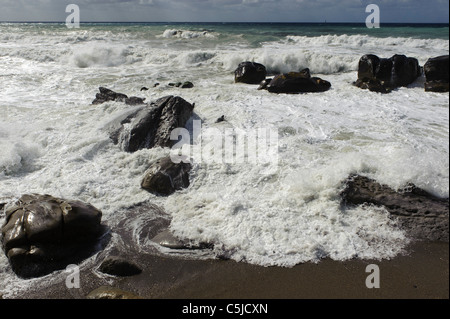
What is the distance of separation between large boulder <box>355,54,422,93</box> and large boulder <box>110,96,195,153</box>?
6.42m

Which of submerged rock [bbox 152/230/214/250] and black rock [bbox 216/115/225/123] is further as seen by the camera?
black rock [bbox 216/115/225/123]

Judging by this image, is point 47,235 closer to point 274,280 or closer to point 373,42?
point 274,280

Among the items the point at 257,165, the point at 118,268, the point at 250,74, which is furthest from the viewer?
the point at 250,74

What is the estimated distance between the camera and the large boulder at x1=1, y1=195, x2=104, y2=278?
401 centimetres

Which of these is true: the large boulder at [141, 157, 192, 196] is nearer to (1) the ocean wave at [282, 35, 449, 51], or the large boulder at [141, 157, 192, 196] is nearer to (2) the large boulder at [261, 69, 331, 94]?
(2) the large boulder at [261, 69, 331, 94]

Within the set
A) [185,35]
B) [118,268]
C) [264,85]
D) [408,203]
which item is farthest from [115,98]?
[185,35]

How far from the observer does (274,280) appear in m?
3.79

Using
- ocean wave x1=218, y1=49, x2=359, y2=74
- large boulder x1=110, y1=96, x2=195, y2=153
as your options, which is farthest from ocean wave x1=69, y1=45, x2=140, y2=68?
large boulder x1=110, y1=96, x2=195, y2=153

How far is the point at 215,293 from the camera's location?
12.1 ft

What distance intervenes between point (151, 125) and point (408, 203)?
17.9 feet

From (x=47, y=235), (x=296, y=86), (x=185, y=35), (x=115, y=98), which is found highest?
(x=185, y=35)

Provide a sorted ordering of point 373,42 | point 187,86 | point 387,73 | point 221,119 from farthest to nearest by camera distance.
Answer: point 373,42
point 187,86
point 387,73
point 221,119

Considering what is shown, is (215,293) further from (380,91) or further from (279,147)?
(380,91)

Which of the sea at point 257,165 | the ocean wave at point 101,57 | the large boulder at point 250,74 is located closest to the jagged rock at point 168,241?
the sea at point 257,165
